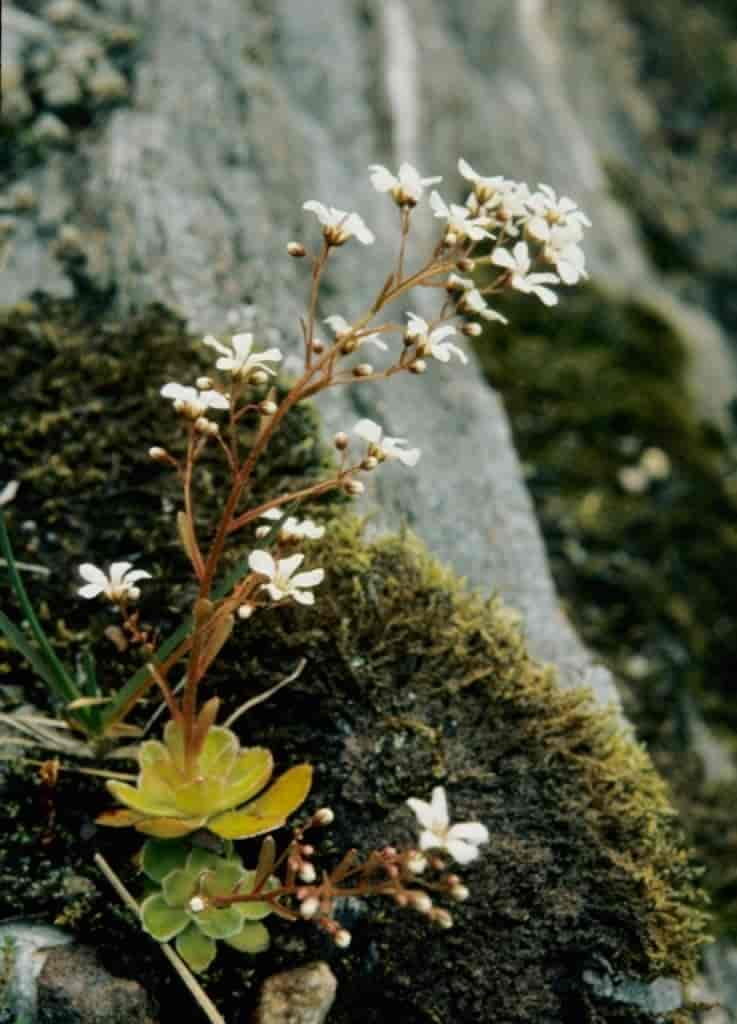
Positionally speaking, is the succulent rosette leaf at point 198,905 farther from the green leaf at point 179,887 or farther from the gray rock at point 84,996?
the gray rock at point 84,996

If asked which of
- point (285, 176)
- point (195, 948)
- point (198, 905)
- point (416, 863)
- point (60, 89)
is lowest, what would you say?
point (195, 948)

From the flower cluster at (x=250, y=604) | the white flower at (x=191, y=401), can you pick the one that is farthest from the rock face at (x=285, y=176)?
the white flower at (x=191, y=401)

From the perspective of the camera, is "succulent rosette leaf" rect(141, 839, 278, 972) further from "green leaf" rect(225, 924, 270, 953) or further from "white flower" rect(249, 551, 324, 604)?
"white flower" rect(249, 551, 324, 604)

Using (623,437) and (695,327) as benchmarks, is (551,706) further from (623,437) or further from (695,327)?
(695,327)

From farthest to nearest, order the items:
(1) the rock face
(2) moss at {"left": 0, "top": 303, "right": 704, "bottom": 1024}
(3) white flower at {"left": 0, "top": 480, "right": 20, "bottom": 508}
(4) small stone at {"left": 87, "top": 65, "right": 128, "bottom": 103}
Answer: (4) small stone at {"left": 87, "top": 65, "right": 128, "bottom": 103}
(1) the rock face
(3) white flower at {"left": 0, "top": 480, "right": 20, "bottom": 508}
(2) moss at {"left": 0, "top": 303, "right": 704, "bottom": 1024}

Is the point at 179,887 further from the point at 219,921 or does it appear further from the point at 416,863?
the point at 416,863

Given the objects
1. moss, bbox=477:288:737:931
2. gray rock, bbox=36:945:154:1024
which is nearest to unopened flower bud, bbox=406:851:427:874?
gray rock, bbox=36:945:154:1024

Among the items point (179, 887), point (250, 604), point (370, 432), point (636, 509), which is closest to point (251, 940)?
point (179, 887)
